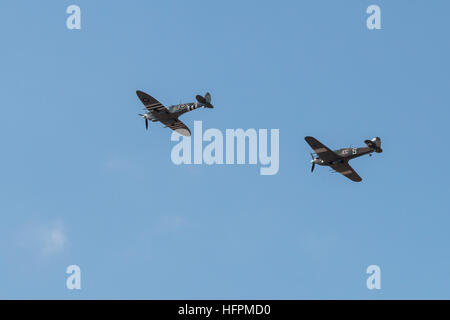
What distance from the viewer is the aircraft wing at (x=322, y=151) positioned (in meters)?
96.2

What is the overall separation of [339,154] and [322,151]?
2199 mm

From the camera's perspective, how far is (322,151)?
9750cm

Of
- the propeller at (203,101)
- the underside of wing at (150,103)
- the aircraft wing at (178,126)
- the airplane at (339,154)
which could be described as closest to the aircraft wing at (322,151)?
the airplane at (339,154)

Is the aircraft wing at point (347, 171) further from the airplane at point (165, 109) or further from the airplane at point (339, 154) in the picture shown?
the airplane at point (165, 109)

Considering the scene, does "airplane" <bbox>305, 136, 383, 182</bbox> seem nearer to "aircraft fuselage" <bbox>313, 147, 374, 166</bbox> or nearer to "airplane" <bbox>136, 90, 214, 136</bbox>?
"aircraft fuselage" <bbox>313, 147, 374, 166</bbox>

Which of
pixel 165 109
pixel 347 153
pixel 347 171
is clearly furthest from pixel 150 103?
pixel 347 171

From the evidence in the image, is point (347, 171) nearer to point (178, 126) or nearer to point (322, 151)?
point (322, 151)

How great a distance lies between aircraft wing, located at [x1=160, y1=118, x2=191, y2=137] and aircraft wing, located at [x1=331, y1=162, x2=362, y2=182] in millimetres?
20582

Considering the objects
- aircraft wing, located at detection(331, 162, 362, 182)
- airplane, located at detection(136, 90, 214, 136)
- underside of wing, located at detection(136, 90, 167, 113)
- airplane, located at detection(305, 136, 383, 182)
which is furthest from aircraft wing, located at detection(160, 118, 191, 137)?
aircraft wing, located at detection(331, 162, 362, 182)
